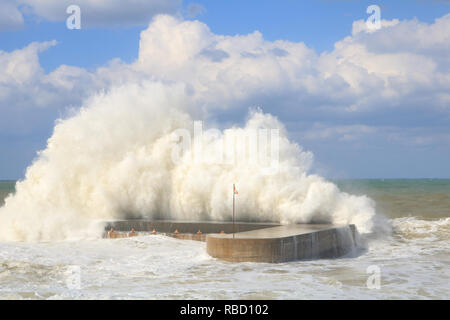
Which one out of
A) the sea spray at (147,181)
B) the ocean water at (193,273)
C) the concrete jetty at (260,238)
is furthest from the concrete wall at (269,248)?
the sea spray at (147,181)

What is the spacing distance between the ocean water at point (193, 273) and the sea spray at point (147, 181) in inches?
104

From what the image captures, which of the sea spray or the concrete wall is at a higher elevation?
the sea spray

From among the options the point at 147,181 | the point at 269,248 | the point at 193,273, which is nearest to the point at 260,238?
the point at 269,248

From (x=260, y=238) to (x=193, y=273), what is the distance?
218cm

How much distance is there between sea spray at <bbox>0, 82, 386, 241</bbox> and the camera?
19.4 m

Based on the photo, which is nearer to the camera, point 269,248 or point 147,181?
point 269,248

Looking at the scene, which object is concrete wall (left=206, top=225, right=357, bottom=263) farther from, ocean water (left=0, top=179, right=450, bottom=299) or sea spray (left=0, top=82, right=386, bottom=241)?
sea spray (left=0, top=82, right=386, bottom=241)

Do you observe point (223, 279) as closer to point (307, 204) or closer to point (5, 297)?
point (5, 297)

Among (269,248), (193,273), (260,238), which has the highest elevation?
(260,238)

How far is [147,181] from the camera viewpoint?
71.2 ft

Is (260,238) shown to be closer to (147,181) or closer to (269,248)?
(269,248)

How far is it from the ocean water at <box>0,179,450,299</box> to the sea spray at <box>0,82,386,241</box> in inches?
104

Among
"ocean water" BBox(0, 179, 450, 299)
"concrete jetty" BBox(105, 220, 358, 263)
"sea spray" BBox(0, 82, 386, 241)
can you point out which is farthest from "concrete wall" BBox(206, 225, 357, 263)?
"sea spray" BBox(0, 82, 386, 241)
